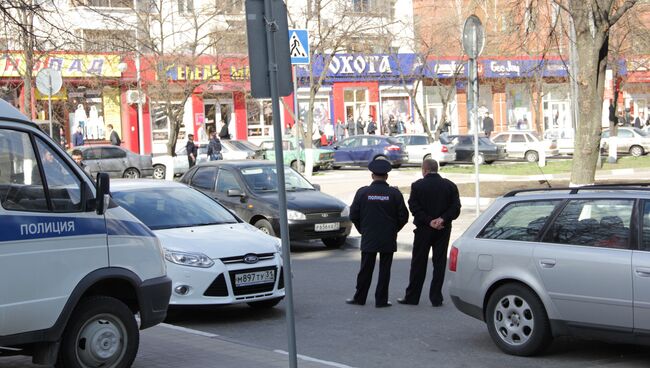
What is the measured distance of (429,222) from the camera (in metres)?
11.5

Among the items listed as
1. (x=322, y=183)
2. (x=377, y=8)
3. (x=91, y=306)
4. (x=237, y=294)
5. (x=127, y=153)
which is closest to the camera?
(x=91, y=306)

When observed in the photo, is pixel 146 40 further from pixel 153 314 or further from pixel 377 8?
pixel 153 314

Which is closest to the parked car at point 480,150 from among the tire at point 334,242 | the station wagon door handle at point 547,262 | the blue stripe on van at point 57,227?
the tire at point 334,242

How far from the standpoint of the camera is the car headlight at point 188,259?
10547 mm

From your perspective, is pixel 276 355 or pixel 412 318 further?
pixel 412 318

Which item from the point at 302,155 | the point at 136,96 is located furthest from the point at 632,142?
the point at 136,96

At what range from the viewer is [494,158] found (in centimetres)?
4153

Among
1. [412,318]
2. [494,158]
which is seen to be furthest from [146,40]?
[412,318]

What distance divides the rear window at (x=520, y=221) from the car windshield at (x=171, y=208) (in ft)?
12.9

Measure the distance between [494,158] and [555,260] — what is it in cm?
3358

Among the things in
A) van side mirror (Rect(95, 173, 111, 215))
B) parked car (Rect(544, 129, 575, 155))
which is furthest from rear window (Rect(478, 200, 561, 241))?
parked car (Rect(544, 129, 575, 155))

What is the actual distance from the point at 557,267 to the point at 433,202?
3.30m

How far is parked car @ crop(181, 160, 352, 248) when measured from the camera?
16.5 m

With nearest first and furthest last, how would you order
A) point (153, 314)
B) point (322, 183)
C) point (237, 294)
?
point (153, 314), point (237, 294), point (322, 183)
